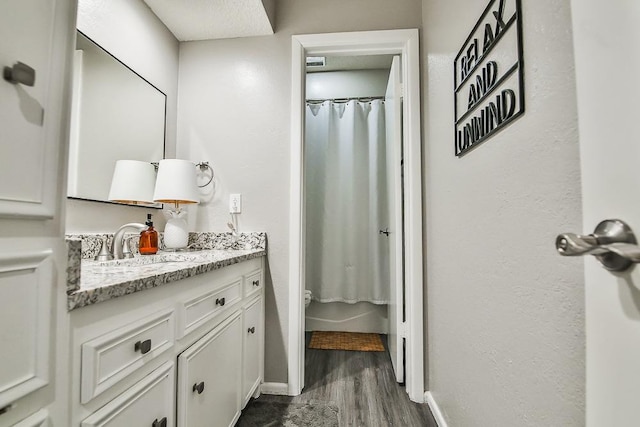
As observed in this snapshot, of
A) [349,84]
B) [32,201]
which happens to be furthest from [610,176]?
[349,84]

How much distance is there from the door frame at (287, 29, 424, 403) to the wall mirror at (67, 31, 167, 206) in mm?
837

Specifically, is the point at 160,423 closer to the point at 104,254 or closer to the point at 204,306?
the point at 204,306

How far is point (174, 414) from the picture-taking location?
0.95 m

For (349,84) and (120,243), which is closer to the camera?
(120,243)

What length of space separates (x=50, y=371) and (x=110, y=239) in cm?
99

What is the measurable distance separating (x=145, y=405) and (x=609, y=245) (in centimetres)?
104

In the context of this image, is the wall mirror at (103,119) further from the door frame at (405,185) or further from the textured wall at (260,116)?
the door frame at (405,185)

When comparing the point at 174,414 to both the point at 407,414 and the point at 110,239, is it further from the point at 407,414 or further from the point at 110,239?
the point at 407,414

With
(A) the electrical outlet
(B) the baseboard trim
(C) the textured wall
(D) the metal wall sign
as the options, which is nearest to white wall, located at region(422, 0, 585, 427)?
(D) the metal wall sign

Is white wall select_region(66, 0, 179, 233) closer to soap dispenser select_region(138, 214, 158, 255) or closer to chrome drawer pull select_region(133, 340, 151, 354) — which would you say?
soap dispenser select_region(138, 214, 158, 255)

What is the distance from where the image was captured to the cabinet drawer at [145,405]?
68 centimetres

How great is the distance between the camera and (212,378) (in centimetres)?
117

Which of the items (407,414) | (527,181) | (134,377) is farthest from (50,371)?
(407,414)

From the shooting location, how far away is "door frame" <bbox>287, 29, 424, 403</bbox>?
174 cm
